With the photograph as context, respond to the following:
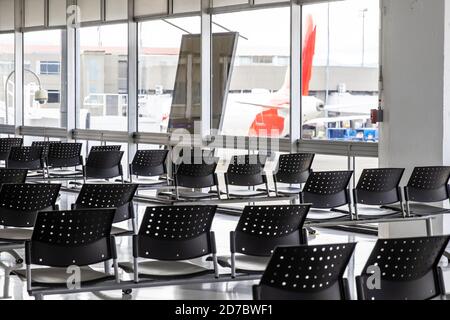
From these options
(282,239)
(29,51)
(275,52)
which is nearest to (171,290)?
Answer: (282,239)

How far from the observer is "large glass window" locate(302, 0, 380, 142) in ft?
36.9

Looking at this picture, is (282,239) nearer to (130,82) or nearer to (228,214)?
(228,214)

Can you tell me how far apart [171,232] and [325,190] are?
8.78ft

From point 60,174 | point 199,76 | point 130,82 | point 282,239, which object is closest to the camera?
point 282,239

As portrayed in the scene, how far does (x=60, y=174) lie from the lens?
11930 millimetres

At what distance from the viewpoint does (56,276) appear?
5434 mm

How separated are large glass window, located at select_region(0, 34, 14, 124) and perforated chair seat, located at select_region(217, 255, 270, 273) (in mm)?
13829

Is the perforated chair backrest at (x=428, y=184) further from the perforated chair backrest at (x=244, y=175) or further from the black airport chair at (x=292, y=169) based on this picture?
the perforated chair backrest at (x=244, y=175)

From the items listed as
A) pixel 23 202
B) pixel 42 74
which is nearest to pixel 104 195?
pixel 23 202

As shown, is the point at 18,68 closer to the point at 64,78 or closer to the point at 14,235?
Answer: the point at 64,78

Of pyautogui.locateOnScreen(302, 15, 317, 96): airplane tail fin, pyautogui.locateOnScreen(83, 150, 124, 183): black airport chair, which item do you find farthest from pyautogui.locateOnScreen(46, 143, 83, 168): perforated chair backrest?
pyautogui.locateOnScreen(302, 15, 317, 96): airplane tail fin

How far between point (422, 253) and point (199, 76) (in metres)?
9.59

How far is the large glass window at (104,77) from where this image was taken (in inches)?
609

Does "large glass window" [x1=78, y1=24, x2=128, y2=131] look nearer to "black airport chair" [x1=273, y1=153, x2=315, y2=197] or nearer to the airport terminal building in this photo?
the airport terminal building
